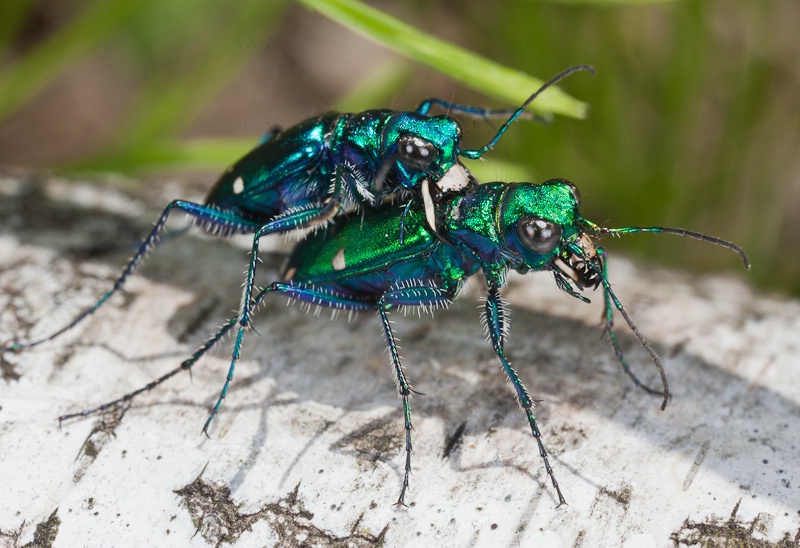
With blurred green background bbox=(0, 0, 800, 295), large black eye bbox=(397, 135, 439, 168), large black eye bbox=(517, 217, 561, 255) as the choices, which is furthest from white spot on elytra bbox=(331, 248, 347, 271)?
blurred green background bbox=(0, 0, 800, 295)

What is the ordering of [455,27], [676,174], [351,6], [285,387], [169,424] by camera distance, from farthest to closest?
[455,27]
[676,174]
[351,6]
[285,387]
[169,424]

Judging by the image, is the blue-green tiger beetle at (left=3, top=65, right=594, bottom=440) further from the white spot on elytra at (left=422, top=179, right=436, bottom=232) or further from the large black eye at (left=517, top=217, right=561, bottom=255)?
the large black eye at (left=517, top=217, right=561, bottom=255)

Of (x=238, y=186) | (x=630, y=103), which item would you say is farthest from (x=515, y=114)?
(x=630, y=103)

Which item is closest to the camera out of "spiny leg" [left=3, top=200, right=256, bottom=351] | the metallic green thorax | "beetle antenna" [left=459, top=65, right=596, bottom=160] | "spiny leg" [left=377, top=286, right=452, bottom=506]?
Answer: "spiny leg" [left=377, top=286, right=452, bottom=506]

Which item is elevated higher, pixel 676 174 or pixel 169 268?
pixel 676 174

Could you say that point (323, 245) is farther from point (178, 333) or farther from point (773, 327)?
point (773, 327)

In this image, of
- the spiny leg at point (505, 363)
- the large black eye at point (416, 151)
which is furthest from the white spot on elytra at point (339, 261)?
the spiny leg at point (505, 363)

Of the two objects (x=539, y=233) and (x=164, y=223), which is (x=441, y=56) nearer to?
(x=539, y=233)


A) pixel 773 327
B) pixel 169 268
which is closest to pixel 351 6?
pixel 169 268
